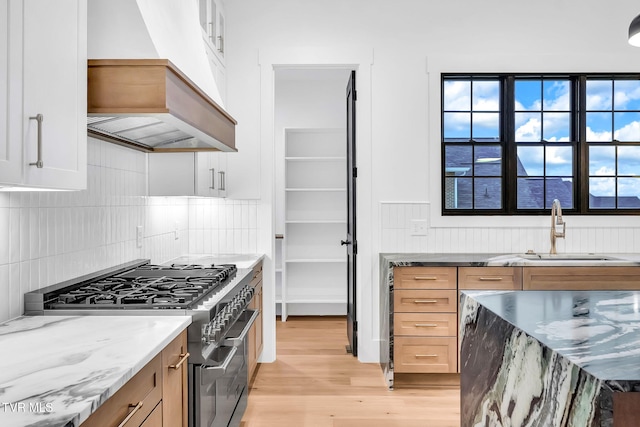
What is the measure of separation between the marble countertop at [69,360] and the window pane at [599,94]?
3786mm

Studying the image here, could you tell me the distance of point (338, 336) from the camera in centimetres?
490

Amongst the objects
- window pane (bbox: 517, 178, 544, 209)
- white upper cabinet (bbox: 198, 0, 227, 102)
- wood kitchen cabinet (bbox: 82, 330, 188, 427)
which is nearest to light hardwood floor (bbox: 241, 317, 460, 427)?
wood kitchen cabinet (bbox: 82, 330, 188, 427)

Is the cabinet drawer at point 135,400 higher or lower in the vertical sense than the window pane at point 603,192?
lower

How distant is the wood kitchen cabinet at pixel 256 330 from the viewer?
3.41 m

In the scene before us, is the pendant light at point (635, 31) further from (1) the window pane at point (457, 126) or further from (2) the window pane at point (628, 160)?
Answer: (2) the window pane at point (628, 160)

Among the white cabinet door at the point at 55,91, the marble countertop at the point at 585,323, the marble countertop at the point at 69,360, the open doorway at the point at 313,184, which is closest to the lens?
the marble countertop at the point at 69,360

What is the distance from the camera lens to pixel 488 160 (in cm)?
417

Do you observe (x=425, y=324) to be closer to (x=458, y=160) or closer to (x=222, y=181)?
(x=458, y=160)

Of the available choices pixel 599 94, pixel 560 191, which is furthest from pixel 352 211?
pixel 599 94

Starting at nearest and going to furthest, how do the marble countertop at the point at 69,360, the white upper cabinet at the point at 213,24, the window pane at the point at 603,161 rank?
the marble countertop at the point at 69,360 → the white upper cabinet at the point at 213,24 → the window pane at the point at 603,161

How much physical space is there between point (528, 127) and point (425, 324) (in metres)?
1.89

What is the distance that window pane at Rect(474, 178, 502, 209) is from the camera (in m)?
4.15

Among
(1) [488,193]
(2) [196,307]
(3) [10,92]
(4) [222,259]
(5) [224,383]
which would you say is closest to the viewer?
(3) [10,92]

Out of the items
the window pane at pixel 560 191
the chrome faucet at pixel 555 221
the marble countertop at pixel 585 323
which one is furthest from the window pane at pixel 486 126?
the marble countertop at pixel 585 323
